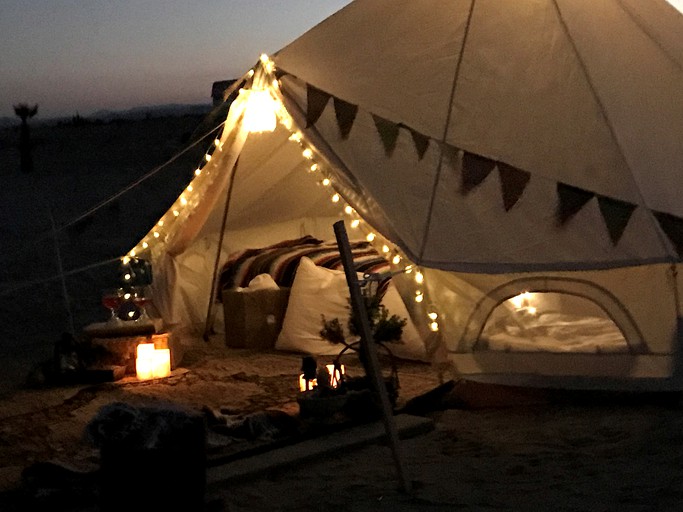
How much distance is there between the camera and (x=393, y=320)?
504cm

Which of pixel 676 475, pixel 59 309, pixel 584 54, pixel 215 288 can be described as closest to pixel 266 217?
pixel 215 288

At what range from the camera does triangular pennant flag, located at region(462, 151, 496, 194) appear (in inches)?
193

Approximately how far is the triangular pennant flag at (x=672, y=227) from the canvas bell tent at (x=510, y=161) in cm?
1

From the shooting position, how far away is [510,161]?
491 cm

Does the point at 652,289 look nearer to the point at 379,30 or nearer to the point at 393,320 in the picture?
the point at 393,320

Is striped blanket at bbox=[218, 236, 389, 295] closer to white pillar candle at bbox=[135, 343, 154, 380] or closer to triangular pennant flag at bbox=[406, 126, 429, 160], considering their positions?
white pillar candle at bbox=[135, 343, 154, 380]

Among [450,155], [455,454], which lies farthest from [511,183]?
[455,454]

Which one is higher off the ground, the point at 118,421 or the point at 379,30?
the point at 379,30

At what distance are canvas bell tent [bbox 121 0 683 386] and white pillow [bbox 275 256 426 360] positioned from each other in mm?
1091

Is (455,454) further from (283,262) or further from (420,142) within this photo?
(283,262)

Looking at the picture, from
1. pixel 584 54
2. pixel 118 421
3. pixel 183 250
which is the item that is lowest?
pixel 118 421

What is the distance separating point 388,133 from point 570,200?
41.4 inches

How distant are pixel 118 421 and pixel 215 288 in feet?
12.9

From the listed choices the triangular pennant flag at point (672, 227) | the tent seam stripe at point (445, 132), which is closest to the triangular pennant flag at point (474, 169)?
the tent seam stripe at point (445, 132)
